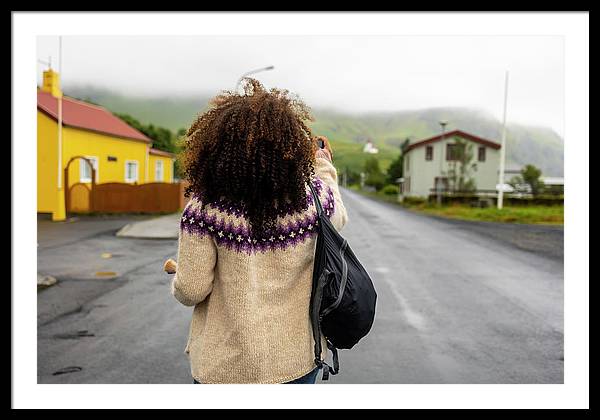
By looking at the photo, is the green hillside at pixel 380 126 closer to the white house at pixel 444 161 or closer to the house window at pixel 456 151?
the white house at pixel 444 161

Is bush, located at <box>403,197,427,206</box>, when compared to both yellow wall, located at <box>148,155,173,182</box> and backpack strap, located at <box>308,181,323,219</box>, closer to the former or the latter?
yellow wall, located at <box>148,155,173,182</box>

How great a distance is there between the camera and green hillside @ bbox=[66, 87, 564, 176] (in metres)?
6.76

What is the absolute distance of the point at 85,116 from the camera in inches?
738

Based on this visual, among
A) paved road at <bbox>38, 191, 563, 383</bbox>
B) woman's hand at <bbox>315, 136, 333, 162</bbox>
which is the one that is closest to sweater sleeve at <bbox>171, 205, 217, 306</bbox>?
woman's hand at <bbox>315, 136, 333, 162</bbox>

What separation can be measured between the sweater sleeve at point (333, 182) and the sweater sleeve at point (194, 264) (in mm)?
384

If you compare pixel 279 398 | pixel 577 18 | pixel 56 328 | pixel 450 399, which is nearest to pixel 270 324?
pixel 279 398

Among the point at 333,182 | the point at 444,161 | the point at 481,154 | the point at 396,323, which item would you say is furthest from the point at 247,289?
the point at 481,154

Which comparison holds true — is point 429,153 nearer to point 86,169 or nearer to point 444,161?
point 444,161

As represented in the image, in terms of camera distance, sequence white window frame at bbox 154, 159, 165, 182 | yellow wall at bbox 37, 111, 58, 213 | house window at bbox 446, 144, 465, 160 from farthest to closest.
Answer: house window at bbox 446, 144, 465, 160 → white window frame at bbox 154, 159, 165, 182 → yellow wall at bbox 37, 111, 58, 213

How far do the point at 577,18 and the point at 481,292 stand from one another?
359 centimetres

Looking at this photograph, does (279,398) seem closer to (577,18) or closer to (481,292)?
(577,18)

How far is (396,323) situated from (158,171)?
21445mm

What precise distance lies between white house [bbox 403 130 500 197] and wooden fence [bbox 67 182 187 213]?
51.3ft

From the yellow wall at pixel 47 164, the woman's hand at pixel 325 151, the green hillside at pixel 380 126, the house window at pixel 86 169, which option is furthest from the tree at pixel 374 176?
the woman's hand at pixel 325 151
